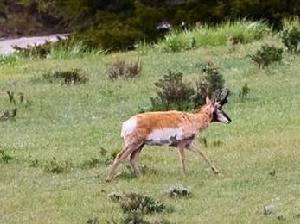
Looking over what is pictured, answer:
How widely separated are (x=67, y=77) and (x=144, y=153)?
24.7ft

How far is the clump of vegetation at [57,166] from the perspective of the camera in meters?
11.8

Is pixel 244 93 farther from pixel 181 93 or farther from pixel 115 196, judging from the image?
pixel 115 196

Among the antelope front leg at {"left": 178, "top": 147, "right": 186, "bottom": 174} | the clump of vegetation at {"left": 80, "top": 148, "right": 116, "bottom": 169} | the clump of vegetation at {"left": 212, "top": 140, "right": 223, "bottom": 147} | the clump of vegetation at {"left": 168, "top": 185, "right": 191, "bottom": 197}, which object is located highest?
the clump of vegetation at {"left": 168, "top": 185, "right": 191, "bottom": 197}

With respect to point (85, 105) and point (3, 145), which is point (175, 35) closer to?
point (85, 105)

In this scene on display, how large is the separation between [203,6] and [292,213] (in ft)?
78.9

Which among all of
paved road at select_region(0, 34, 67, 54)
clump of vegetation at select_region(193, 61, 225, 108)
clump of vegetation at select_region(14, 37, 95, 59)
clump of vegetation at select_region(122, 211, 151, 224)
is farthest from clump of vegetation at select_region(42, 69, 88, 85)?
paved road at select_region(0, 34, 67, 54)

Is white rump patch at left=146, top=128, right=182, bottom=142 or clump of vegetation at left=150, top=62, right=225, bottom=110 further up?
white rump patch at left=146, top=128, right=182, bottom=142

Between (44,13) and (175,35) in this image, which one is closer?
(175,35)

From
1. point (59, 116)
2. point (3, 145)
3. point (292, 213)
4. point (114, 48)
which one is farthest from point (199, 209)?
point (114, 48)

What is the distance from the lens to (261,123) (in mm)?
14477

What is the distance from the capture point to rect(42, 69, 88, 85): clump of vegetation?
1992 centimetres

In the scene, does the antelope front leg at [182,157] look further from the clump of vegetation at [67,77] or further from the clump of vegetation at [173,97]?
the clump of vegetation at [67,77]

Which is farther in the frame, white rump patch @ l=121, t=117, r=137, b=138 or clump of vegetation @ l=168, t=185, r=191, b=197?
white rump patch @ l=121, t=117, r=137, b=138

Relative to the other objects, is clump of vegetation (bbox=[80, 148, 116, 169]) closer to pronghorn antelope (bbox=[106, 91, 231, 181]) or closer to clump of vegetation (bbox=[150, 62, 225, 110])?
pronghorn antelope (bbox=[106, 91, 231, 181])
